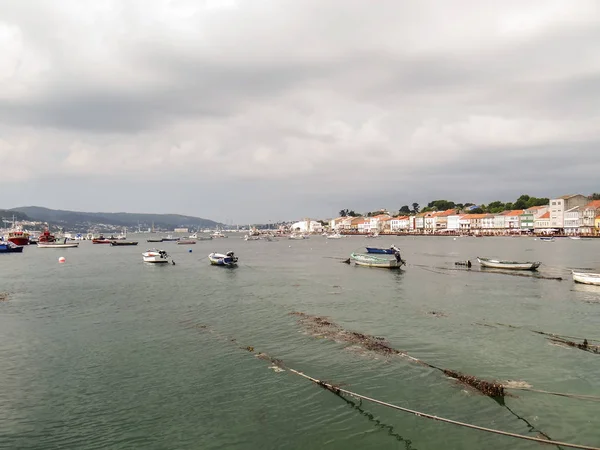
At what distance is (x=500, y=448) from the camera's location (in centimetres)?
1043

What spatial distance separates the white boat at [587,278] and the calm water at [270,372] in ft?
20.0

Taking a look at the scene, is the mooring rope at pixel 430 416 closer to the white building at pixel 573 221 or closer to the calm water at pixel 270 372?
the calm water at pixel 270 372

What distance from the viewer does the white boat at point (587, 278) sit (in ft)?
122

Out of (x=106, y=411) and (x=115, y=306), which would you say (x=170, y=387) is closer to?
(x=106, y=411)

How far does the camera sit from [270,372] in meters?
15.8

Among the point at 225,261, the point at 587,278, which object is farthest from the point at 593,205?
the point at 225,261

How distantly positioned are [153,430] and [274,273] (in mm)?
41143

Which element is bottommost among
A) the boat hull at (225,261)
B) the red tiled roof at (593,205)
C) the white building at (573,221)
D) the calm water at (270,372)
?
the calm water at (270,372)

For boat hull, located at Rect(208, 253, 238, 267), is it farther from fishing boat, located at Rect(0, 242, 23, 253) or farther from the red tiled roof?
the red tiled roof

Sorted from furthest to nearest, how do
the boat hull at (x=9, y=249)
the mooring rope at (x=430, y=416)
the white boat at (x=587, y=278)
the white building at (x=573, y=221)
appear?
the white building at (x=573, y=221)
the boat hull at (x=9, y=249)
the white boat at (x=587, y=278)
the mooring rope at (x=430, y=416)

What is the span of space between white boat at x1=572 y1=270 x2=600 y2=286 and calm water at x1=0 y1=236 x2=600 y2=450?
20.0 ft

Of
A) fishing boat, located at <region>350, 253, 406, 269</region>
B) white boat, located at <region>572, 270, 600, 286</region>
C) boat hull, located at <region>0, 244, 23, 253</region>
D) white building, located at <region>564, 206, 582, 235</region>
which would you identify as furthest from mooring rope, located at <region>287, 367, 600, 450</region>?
white building, located at <region>564, 206, 582, 235</region>

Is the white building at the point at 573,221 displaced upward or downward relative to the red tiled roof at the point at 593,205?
downward

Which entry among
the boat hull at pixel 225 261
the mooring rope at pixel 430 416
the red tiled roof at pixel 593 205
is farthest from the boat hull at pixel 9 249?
the red tiled roof at pixel 593 205
